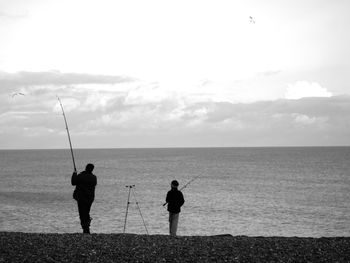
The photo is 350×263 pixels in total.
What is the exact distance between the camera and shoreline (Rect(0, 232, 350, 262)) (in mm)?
9633

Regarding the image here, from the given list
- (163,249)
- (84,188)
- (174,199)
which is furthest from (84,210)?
(163,249)

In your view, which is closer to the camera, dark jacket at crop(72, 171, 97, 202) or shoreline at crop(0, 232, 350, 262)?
shoreline at crop(0, 232, 350, 262)

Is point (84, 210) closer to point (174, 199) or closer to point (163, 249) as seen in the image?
point (174, 199)

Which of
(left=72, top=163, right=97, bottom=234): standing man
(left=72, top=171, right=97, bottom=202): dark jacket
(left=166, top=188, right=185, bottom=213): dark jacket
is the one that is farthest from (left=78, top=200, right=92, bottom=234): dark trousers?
(left=166, top=188, right=185, bottom=213): dark jacket

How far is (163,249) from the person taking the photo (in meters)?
10.3

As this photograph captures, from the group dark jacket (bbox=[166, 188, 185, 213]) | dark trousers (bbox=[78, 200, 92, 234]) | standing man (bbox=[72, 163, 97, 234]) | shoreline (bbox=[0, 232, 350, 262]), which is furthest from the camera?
dark jacket (bbox=[166, 188, 185, 213])

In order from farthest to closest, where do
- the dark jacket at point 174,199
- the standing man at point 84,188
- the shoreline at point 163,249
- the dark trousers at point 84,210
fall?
the dark jacket at point 174,199, the dark trousers at point 84,210, the standing man at point 84,188, the shoreline at point 163,249

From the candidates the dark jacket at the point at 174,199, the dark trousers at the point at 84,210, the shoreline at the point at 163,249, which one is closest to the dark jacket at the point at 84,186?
the dark trousers at the point at 84,210

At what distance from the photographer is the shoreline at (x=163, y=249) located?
9.63 metres

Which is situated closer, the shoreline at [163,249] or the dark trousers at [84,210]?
the shoreline at [163,249]

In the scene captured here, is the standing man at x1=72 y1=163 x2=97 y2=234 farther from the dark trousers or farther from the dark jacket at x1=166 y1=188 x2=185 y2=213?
the dark jacket at x1=166 y1=188 x2=185 y2=213

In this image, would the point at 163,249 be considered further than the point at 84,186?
No

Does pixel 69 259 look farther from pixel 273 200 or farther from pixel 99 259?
pixel 273 200

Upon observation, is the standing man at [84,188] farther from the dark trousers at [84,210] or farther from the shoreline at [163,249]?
the shoreline at [163,249]
